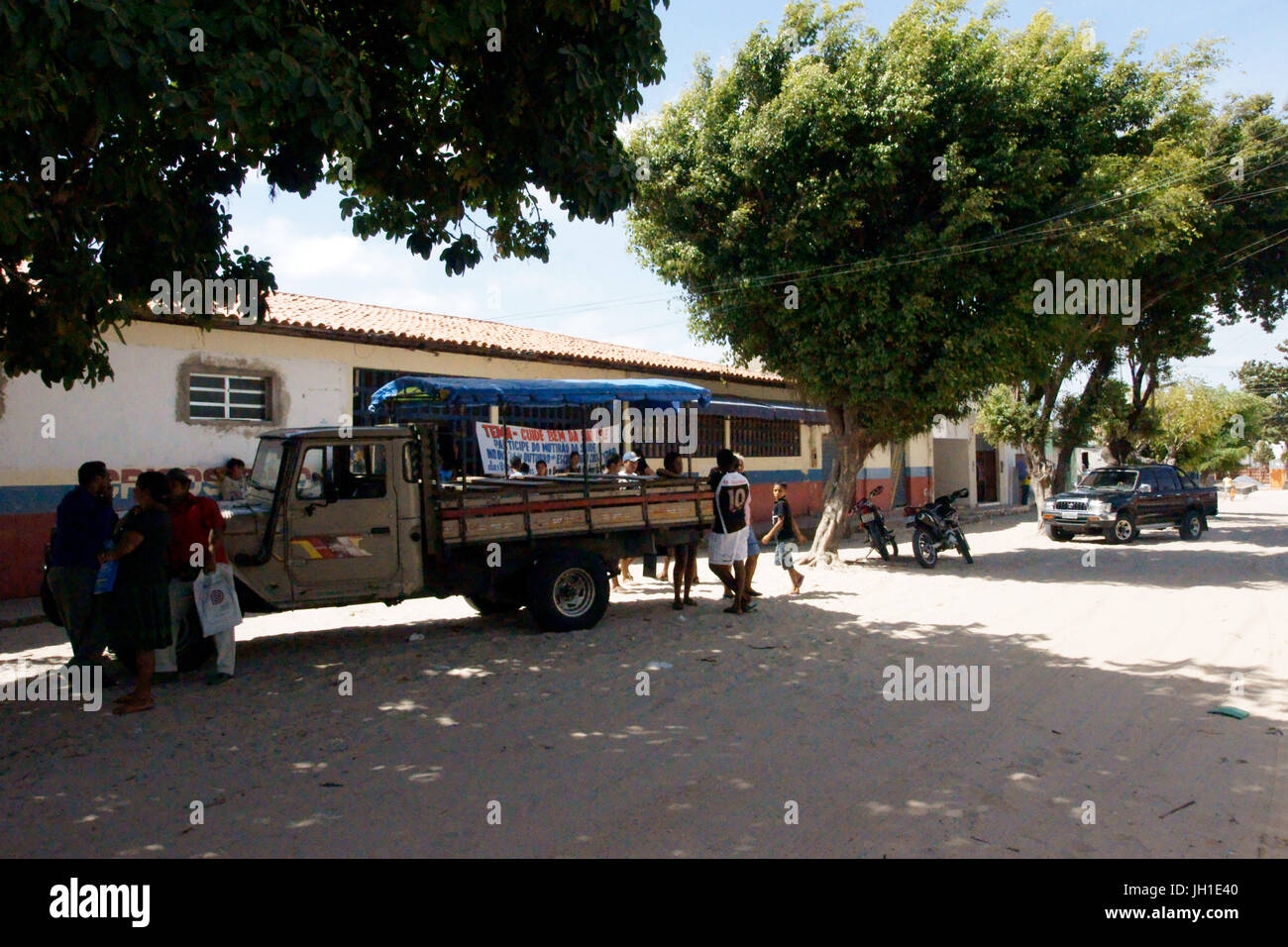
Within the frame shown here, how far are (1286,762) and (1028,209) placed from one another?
967cm

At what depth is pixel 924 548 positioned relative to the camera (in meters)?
14.1

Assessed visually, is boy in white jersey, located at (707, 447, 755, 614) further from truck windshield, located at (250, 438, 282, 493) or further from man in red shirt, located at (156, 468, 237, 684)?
man in red shirt, located at (156, 468, 237, 684)

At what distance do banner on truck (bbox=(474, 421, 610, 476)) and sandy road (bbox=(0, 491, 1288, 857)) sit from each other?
115 inches

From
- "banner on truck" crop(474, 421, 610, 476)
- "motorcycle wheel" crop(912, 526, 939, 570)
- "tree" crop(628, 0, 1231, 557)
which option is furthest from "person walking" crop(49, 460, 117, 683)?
"motorcycle wheel" crop(912, 526, 939, 570)

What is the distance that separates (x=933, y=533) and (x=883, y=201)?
5233 millimetres

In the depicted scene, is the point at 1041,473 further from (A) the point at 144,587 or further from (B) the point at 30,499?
(A) the point at 144,587

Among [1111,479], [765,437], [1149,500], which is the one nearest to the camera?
[1149,500]

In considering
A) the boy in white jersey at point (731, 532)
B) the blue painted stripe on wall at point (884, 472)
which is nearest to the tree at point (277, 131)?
the boy in white jersey at point (731, 532)

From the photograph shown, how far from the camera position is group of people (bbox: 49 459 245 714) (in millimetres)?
6363

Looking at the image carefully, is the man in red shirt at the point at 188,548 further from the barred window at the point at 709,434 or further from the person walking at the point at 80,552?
the barred window at the point at 709,434

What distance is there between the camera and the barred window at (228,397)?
12.9m

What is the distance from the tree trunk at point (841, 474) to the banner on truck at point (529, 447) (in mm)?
3954

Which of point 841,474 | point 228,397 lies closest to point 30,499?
point 228,397
